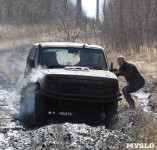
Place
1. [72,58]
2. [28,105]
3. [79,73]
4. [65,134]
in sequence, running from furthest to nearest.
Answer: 1. [28,105]
2. [72,58]
3. [79,73]
4. [65,134]

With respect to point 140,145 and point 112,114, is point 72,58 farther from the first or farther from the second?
point 140,145

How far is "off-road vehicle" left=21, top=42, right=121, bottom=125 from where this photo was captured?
27.3ft

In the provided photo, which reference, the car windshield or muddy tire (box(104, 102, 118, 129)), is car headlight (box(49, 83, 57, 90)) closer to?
the car windshield

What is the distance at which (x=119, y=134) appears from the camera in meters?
7.16

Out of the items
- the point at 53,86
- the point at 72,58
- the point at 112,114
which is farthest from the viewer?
the point at 72,58

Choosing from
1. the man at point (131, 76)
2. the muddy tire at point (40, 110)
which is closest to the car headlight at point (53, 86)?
the muddy tire at point (40, 110)

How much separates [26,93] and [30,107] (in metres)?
0.62

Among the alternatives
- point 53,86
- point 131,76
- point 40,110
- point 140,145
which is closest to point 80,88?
point 53,86

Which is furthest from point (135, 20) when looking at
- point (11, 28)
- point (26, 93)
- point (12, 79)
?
point (11, 28)

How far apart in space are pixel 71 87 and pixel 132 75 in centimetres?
263

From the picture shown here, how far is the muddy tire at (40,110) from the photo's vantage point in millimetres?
8477

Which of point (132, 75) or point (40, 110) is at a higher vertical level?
point (132, 75)

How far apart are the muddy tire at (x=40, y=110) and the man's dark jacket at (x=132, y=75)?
2645mm

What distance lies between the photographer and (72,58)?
373 inches
